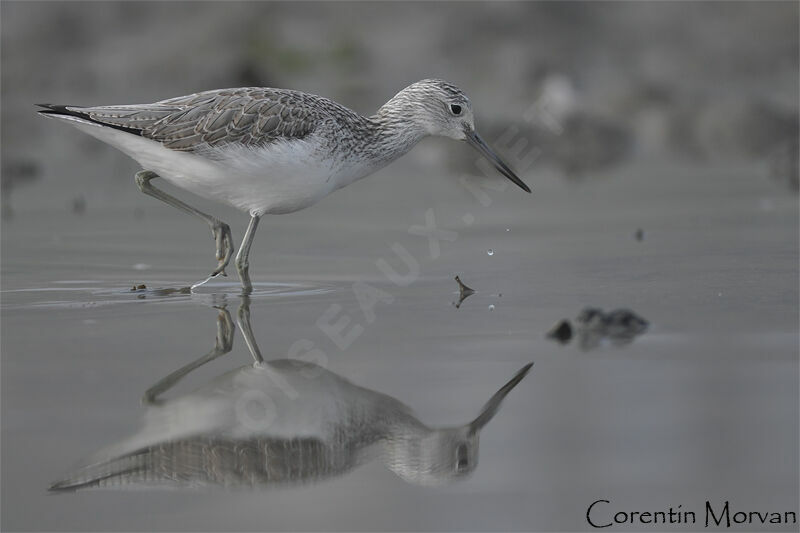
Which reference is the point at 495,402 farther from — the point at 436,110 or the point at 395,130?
the point at 436,110

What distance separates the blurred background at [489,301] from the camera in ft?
15.7

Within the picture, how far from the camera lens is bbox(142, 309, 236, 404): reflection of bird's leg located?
5977 mm

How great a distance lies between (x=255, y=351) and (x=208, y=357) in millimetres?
273

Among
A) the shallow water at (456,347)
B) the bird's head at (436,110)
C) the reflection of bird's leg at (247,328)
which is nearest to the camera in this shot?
the shallow water at (456,347)

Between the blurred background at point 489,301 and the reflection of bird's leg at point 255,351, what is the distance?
3.8 inches

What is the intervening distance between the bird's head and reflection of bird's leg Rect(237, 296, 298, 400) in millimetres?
2147

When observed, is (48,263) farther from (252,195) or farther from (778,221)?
(778,221)

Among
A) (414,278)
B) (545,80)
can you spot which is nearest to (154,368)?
(414,278)

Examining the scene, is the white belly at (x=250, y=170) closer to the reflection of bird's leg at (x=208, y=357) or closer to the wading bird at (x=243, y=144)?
the wading bird at (x=243, y=144)

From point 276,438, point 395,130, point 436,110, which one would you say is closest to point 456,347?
point 276,438

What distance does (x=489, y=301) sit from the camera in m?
7.88

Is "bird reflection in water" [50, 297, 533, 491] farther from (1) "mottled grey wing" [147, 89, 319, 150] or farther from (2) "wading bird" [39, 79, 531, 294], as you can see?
(1) "mottled grey wing" [147, 89, 319, 150]

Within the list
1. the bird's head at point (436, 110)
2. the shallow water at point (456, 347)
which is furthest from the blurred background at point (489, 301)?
the bird's head at point (436, 110)

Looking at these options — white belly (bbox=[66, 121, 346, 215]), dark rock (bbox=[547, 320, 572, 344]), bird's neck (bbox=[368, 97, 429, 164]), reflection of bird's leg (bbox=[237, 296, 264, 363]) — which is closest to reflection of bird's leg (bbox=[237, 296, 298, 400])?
reflection of bird's leg (bbox=[237, 296, 264, 363])
